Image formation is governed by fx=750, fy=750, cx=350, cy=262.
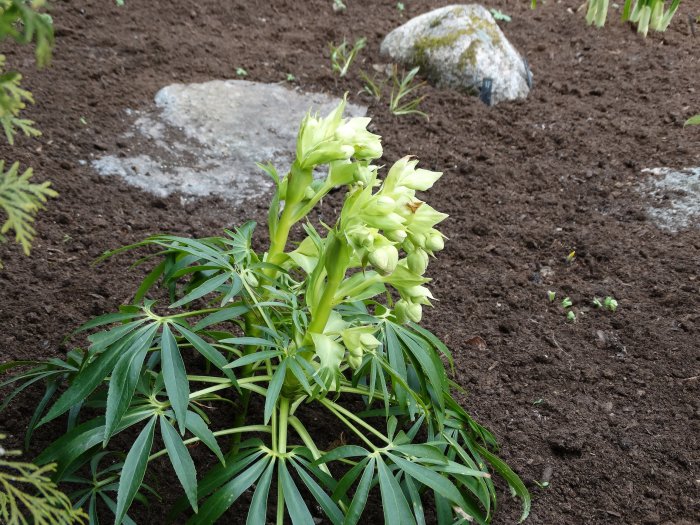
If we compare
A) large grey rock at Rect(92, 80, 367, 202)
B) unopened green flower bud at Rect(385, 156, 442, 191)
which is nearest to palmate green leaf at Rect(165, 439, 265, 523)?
unopened green flower bud at Rect(385, 156, 442, 191)

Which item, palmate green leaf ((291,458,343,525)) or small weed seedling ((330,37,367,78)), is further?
small weed seedling ((330,37,367,78))

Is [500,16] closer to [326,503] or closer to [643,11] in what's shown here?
[643,11]

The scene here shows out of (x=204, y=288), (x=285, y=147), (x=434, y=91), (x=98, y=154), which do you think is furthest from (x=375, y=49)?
(x=204, y=288)

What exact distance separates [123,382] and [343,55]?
3780 millimetres

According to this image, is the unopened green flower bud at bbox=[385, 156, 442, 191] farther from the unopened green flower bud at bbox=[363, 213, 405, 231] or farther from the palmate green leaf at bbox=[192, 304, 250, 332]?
the palmate green leaf at bbox=[192, 304, 250, 332]

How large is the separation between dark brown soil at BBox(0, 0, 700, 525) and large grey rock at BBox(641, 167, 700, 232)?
10cm

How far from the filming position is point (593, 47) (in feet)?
18.1

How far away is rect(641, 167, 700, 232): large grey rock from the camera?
371 cm

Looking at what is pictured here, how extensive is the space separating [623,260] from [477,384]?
44.9 inches

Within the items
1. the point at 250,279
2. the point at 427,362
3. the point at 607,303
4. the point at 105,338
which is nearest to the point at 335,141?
the point at 250,279

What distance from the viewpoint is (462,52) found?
16.4ft

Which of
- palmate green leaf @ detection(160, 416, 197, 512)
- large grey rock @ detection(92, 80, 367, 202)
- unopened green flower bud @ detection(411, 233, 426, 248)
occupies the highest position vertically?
unopened green flower bud @ detection(411, 233, 426, 248)

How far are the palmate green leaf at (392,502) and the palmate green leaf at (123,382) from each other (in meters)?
0.65

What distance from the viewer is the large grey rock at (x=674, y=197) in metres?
3.71
